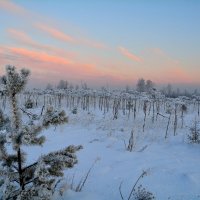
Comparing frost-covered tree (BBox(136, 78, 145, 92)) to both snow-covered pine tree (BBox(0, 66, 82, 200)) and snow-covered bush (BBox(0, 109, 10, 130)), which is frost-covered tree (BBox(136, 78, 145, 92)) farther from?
snow-covered bush (BBox(0, 109, 10, 130))

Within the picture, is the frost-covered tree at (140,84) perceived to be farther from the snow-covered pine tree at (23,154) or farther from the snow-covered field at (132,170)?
the snow-covered pine tree at (23,154)

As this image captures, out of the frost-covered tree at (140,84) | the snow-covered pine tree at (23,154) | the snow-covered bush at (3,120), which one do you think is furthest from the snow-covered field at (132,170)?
the frost-covered tree at (140,84)

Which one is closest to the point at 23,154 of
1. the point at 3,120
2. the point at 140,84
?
the point at 3,120

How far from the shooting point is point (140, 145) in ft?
38.8

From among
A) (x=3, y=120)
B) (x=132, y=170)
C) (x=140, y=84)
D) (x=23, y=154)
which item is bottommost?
(x=132, y=170)

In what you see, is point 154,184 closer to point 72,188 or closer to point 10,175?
point 72,188

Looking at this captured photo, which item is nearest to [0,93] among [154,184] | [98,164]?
[154,184]

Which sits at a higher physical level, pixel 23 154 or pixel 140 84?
pixel 140 84

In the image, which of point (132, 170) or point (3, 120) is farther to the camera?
point (132, 170)

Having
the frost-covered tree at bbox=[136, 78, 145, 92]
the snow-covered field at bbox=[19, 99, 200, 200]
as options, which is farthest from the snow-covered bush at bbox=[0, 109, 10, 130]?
the frost-covered tree at bbox=[136, 78, 145, 92]

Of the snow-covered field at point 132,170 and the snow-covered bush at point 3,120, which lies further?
the snow-covered field at point 132,170

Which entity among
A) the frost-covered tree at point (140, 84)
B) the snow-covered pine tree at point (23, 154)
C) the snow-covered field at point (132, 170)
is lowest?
the snow-covered field at point (132, 170)

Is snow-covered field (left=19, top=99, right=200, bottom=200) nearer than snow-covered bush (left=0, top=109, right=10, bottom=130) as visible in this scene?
No

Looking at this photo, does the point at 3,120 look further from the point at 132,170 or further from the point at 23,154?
the point at 132,170
